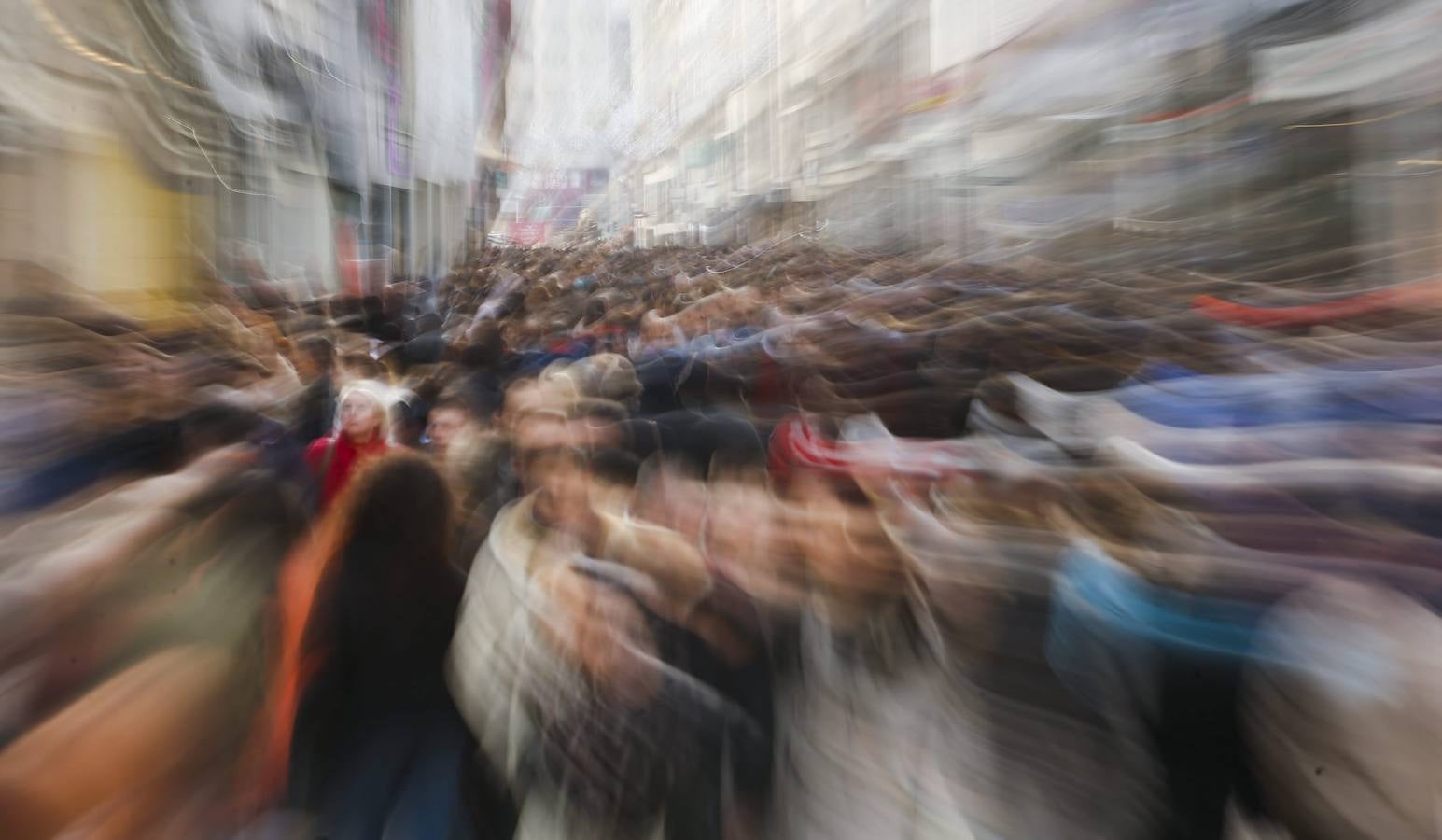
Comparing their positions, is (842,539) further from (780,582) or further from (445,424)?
(445,424)

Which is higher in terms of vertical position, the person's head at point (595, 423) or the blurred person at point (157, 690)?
the person's head at point (595, 423)

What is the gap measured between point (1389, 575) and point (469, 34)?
1.50m

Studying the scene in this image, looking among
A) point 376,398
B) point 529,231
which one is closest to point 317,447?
point 376,398

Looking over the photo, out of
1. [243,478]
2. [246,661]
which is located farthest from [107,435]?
[246,661]

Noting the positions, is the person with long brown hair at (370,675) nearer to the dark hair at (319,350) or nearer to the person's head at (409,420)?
the person's head at (409,420)

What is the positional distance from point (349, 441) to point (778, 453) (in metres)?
0.64

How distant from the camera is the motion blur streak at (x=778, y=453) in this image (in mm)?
554

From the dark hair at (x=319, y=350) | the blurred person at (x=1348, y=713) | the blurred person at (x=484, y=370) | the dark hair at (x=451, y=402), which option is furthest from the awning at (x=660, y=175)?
the blurred person at (x=1348, y=713)

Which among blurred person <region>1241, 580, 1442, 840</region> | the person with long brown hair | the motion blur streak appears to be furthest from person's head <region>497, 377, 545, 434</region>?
blurred person <region>1241, 580, 1442, 840</region>

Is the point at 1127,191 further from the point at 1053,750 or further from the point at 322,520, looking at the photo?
the point at 322,520

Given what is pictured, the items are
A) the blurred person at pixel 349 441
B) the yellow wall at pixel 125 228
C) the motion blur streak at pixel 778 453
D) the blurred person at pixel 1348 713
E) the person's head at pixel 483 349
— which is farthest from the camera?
the person's head at pixel 483 349

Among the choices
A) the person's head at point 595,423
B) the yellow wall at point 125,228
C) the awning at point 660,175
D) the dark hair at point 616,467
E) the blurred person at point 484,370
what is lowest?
the dark hair at point 616,467

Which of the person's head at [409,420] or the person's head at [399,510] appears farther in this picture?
the person's head at [409,420]

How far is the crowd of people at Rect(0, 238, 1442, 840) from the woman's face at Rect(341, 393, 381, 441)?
0.4 inches
